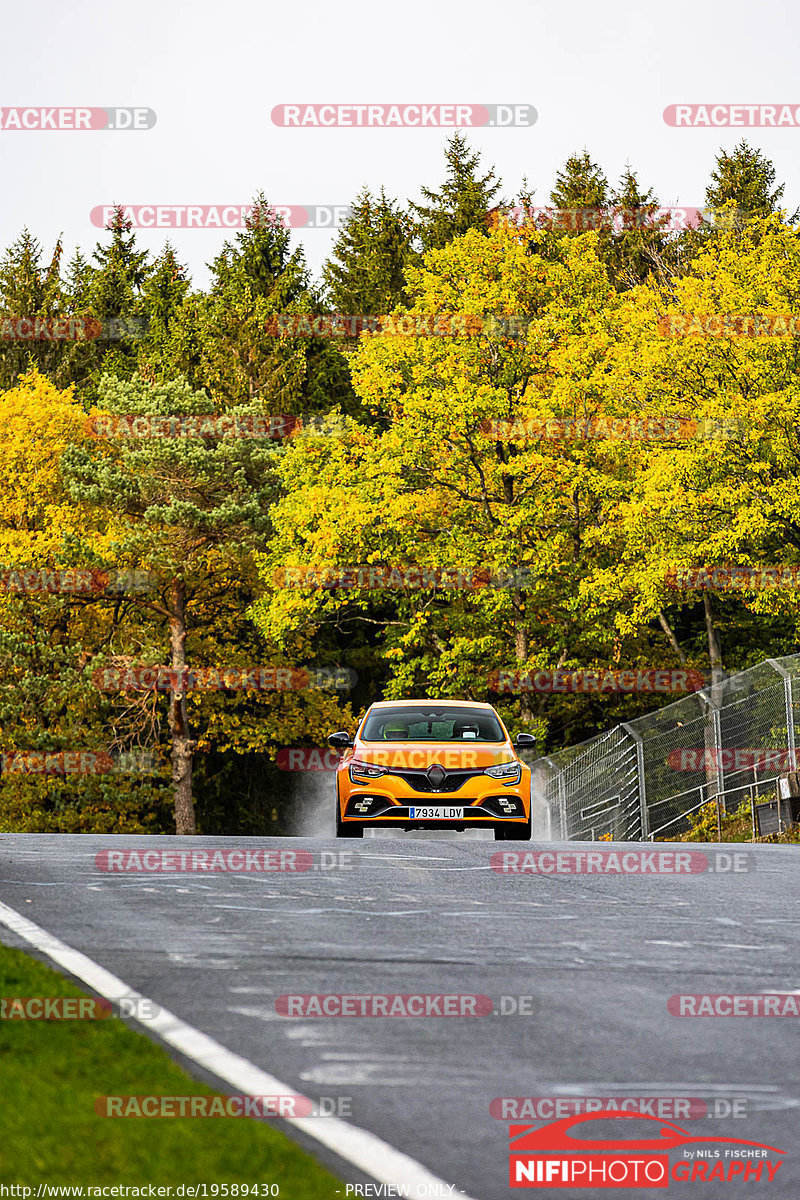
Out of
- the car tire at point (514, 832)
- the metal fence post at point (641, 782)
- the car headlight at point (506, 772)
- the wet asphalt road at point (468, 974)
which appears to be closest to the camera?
the wet asphalt road at point (468, 974)

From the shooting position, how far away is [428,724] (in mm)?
20750

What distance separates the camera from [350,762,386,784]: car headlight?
60.2 feet

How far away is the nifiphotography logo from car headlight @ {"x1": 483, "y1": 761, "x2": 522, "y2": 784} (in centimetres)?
1291

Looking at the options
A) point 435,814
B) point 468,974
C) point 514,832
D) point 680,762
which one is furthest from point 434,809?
point 680,762

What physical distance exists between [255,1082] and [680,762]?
2429 cm

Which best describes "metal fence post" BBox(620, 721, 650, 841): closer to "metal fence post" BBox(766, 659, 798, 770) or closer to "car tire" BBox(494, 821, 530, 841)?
"metal fence post" BBox(766, 659, 798, 770)

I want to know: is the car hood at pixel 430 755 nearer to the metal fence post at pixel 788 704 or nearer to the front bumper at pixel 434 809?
the front bumper at pixel 434 809

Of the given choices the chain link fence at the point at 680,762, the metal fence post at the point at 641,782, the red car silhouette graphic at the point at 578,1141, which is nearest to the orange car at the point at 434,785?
the chain link fence at the point at 680,762

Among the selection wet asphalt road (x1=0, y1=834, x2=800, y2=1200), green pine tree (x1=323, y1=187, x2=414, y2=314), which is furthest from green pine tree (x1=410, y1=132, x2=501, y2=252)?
wet asphalt road (x1=0, y1=834, x2=800, y2=1200)

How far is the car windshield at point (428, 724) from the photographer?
1938cm

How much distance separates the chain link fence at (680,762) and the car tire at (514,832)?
26.0 ft

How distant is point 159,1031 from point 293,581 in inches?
1450

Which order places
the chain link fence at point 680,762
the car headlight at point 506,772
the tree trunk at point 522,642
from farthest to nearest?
the tree trunk at point 522,642 < the chain link fence at point 680,762 < the car headlight at point 506,772

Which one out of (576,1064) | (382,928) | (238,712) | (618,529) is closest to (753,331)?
(618,529)
